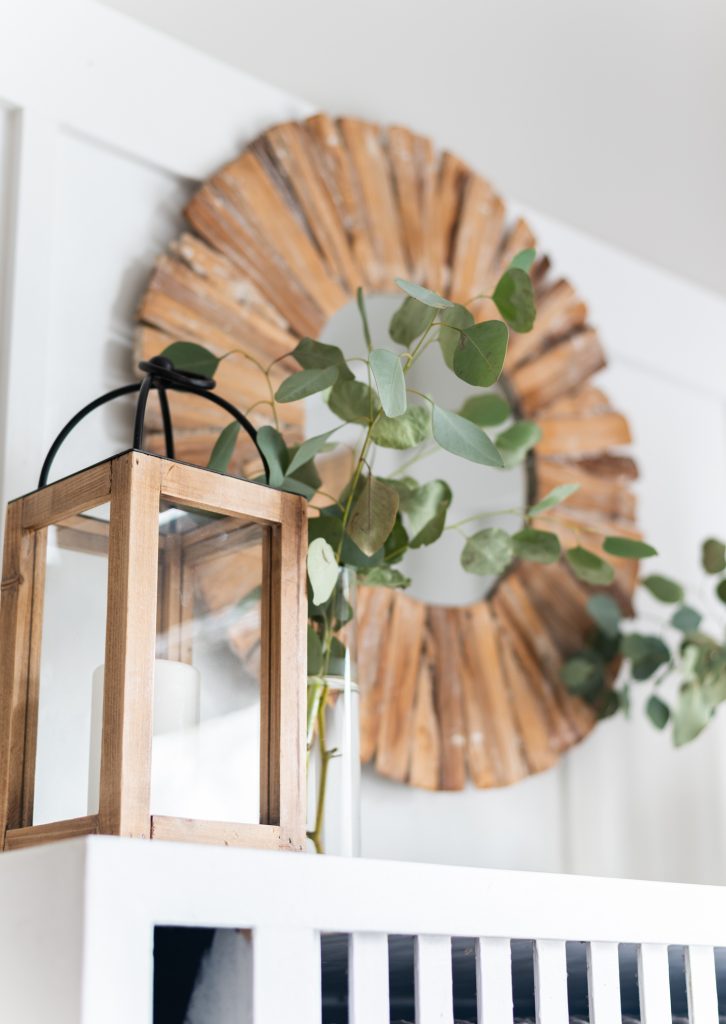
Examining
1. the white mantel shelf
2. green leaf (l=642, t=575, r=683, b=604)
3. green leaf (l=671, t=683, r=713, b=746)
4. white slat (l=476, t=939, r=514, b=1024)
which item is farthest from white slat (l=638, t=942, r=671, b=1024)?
green leaf (l=642, t=575, r=683, b=604)

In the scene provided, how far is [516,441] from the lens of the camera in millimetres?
1292

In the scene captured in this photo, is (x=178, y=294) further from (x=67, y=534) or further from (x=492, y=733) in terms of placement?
(x=492, y=733)

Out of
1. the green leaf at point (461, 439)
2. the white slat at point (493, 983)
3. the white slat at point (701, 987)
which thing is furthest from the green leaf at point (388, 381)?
the white slat at point (701, 987)

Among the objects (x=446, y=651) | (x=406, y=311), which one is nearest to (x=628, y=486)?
(x=446, y=651)

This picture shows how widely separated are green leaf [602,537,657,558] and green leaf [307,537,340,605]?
37 centimetres

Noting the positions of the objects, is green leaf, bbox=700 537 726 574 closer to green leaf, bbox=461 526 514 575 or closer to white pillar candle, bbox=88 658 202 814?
green leaf, bbox=461 526 514 575

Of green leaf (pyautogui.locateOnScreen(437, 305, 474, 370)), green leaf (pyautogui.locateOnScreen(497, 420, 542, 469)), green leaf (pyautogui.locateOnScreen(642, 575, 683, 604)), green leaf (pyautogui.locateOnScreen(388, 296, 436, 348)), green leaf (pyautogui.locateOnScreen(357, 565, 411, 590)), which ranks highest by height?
green leaf (pyautogui.locateOnScreen(388, 296, 436, 348))

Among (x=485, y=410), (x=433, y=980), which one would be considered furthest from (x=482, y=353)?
(x=433, y=980)

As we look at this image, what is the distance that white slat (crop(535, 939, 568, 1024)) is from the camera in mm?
867

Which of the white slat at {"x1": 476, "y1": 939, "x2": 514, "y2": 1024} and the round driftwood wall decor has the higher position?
the round driftwood wall decor

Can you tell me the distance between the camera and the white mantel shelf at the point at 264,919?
2.16 feet

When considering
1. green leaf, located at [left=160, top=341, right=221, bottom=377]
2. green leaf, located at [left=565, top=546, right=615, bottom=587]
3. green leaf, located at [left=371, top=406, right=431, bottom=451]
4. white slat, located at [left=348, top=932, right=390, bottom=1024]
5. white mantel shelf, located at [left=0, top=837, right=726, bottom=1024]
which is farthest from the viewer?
green leaf, located at [left=565, top=546, right=615, bottom=587]

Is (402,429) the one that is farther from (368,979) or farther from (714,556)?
(714,556)

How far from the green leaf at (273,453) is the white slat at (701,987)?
0.51m
